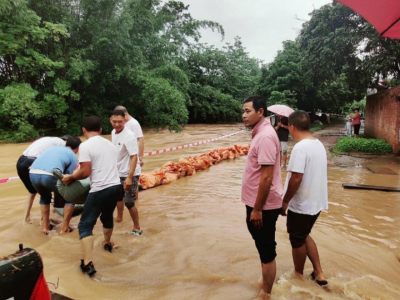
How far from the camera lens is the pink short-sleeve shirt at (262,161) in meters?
2.24

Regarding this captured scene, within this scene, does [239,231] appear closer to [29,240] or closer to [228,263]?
[228,263]

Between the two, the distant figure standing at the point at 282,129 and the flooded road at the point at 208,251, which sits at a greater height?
the distant figure standing at the point at 282,129

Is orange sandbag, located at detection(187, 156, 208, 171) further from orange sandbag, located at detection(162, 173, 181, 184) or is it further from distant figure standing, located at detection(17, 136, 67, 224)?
distant figure standing, located at detection(17, 136, 67, 224)

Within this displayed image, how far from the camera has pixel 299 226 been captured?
263 cm

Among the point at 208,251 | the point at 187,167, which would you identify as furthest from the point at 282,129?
the point at 208,251

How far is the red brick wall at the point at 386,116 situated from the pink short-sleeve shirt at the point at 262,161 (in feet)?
34.9

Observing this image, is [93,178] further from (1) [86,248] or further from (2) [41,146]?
(2) [41,146]

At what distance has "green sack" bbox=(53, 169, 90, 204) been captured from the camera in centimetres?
318

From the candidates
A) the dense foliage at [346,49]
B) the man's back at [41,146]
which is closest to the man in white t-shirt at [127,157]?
the man's back at [41,146]

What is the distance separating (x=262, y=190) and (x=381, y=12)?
203cm

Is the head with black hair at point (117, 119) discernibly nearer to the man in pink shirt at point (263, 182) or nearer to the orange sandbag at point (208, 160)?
the man in pink shirt at point (263, 182)

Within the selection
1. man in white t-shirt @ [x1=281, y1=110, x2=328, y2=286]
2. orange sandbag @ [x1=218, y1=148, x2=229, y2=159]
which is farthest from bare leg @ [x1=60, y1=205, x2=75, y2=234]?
orange sandbag @ [x1=218, y1=148, x2=229, y2=159]

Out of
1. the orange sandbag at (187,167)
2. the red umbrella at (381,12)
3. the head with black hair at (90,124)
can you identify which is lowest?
the orange sandbag at (187,167)

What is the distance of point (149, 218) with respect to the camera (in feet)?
16.0
